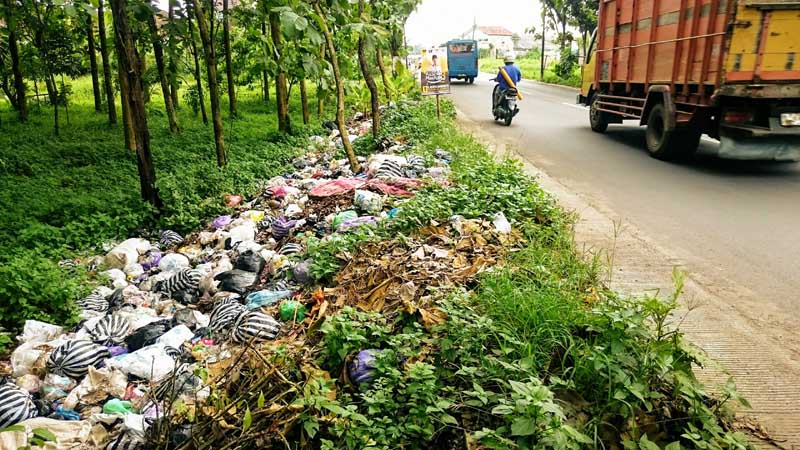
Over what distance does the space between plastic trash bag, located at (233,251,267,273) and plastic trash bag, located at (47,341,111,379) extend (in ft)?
4.34

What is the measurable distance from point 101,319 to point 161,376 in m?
1.19

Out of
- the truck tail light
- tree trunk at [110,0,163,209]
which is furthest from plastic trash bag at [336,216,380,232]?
the truck tail light

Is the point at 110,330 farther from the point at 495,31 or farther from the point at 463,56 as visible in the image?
the point at 495,31

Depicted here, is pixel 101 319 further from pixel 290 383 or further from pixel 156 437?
pixel 290 383

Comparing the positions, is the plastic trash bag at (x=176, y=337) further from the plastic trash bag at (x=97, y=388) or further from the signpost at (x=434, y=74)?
the signpost at (x=434, y=74)

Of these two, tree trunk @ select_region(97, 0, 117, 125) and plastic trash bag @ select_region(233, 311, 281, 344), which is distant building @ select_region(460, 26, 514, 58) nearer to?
tree trunk @ select_region(97, 0, 117, 125)

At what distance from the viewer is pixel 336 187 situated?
632cm

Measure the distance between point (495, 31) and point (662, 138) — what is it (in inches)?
3260

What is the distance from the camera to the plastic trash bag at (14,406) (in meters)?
2.84

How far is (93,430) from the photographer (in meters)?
2.66

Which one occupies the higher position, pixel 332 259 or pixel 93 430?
pixel 332 259

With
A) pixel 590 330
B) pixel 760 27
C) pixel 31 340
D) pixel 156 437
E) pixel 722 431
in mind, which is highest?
pixel 760 27

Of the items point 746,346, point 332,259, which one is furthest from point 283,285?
point 746,346

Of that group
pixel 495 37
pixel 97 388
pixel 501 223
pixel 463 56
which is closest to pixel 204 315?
pixel 97 388
